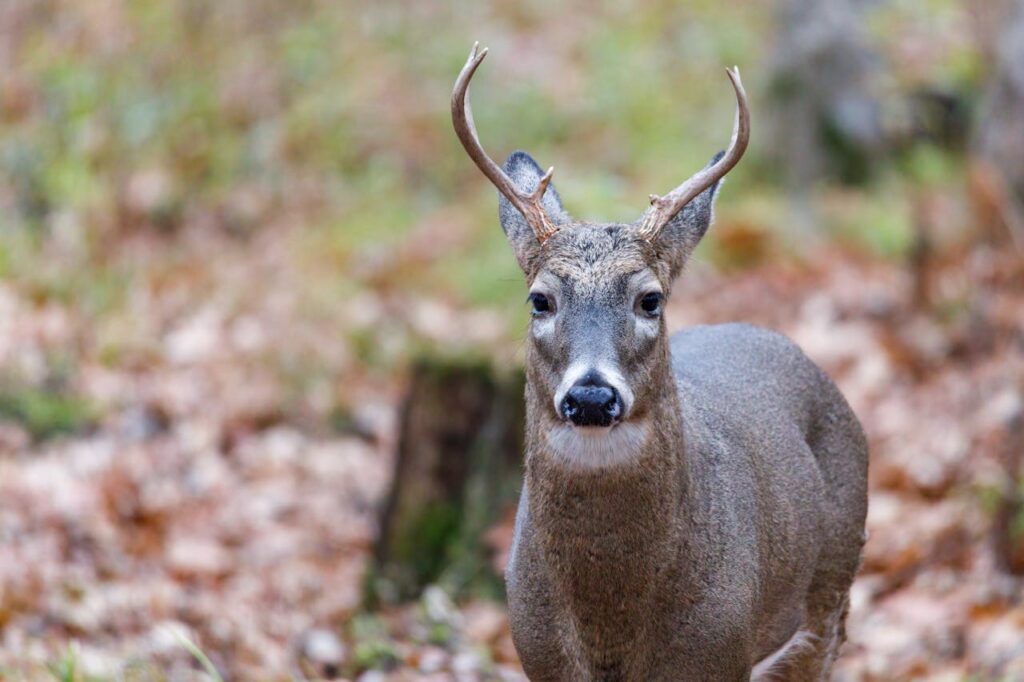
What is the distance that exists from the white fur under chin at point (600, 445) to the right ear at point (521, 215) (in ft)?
1.73

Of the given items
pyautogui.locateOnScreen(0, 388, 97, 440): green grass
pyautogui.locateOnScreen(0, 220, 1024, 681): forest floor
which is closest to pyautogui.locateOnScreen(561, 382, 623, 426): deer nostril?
pyautogui.locateOnScreen(0, 220, 1024, 681): forest floor

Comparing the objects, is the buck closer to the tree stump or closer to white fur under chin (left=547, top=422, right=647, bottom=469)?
white fur under chin (left=547, top=422, right=647, bottom=469)

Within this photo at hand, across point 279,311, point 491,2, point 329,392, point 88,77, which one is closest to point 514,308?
point 329,392

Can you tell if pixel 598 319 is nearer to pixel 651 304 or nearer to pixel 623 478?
pixel 651 304

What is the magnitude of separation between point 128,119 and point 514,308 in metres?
5.52

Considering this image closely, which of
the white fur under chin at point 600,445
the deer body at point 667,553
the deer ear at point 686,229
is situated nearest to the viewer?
the white fur under chin at point 600,445

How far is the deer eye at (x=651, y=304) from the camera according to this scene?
3.93 metres

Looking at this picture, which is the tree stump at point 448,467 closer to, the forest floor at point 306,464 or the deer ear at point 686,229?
the forest floor at point 306,464

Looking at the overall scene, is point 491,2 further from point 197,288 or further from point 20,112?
point 197,288

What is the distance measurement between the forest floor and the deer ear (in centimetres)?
243

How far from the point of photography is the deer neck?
12.8 feet

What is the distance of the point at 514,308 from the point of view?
10.2 metres

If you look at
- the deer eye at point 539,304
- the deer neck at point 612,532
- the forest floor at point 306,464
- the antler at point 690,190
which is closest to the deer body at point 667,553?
the deer neck at point 612,532

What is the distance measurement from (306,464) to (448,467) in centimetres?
225
